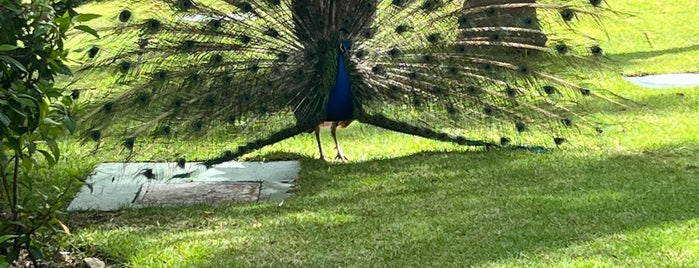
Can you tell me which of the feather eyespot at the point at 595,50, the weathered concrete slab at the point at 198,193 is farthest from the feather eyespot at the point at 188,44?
the feather eyespot at the point at 595,50

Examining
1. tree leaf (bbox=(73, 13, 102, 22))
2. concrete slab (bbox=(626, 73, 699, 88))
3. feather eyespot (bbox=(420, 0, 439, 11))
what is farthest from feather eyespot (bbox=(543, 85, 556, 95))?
tree leaf (bbox=(73, 13, 102, 22))

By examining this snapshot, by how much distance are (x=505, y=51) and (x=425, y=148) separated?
91cm

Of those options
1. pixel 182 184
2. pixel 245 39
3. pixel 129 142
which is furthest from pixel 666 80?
pixel 129 142

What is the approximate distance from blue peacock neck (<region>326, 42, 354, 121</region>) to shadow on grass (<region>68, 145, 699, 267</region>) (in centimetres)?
34

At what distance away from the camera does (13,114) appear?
12.4 ft

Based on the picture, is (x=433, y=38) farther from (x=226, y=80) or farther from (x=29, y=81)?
(x=29, y=81)

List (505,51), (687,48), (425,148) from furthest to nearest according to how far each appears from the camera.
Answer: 1. (687,48)
2. (425,148)
3. (505,51)

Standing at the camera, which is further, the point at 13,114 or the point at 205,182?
the point at 205,182

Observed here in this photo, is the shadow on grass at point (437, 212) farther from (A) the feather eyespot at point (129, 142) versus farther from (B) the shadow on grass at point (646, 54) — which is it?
(B) the shadow on grass at point (646, 54)

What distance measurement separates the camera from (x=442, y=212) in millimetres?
5473

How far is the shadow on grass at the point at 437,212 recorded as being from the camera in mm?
4824

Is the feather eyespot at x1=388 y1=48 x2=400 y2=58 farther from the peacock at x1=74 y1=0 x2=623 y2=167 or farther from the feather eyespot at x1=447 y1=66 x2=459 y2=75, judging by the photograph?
the feather eyespot at x1=447 y1=66 x2=459 y2=75

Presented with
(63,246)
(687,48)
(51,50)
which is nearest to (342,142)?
(63,246)

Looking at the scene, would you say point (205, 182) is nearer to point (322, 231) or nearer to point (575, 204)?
point (322, 231)
